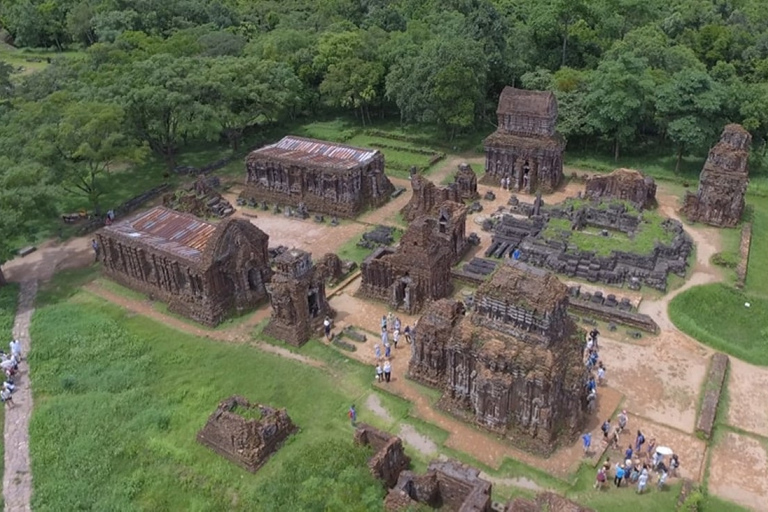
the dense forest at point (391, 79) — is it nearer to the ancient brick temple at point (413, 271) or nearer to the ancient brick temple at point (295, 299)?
the ancient brick temple at point (295, 299)

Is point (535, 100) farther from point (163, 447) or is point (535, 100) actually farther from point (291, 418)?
point (163, 447)

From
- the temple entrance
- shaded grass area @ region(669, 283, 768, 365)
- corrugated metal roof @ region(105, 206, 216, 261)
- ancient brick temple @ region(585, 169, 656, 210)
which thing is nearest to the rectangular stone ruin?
the temple entrance

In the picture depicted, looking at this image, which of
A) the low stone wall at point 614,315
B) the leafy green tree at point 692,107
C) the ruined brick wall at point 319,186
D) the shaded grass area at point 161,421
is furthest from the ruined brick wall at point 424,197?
the leafy green tree at point 692,107

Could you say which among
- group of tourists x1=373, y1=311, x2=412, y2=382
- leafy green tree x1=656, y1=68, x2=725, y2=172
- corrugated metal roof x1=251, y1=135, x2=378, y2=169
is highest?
leafy green tree x1=656, y1=68, x2=725, y2=172

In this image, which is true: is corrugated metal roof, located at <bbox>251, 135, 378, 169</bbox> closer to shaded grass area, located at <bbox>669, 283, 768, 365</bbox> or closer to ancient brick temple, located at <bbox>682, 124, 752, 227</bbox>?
ancient brick temple, located at <bbox>682, 124, 752, 227</bbox>

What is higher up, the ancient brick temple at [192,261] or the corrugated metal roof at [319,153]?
the corrugated metal roof at [319,153]

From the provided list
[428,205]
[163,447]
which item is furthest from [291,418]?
[428,205]
